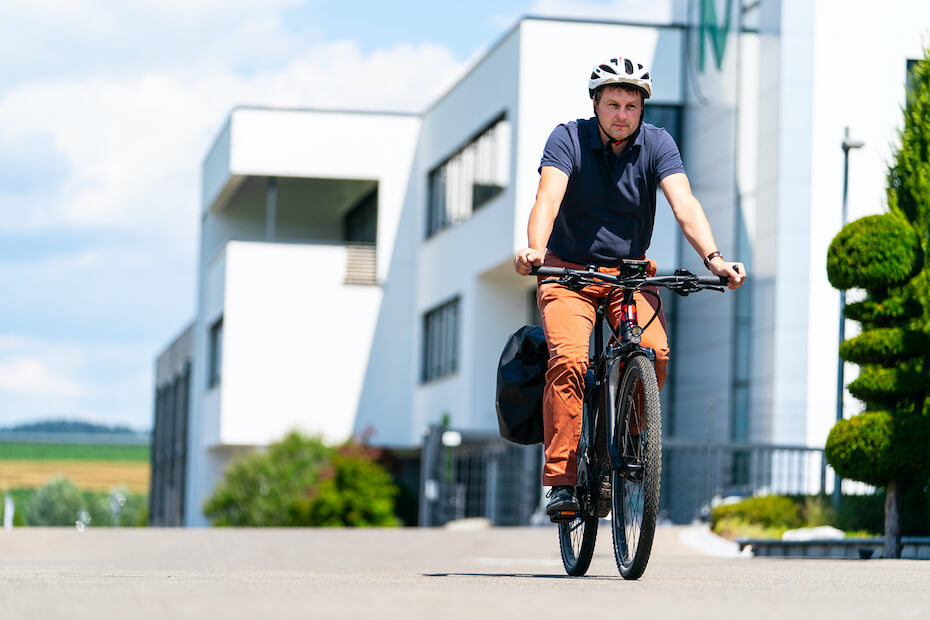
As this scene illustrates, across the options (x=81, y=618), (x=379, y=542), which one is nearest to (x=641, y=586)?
(x=81, y=618)

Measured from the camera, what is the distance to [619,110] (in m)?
7.11

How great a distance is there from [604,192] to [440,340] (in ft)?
98.9

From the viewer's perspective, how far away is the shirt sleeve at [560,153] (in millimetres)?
7109

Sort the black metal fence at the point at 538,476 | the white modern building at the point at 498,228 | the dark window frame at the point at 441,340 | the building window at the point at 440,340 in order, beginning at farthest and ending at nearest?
the building window at the point at 440,340 → the dark window frame at the point at 441,340 → the white modern building at the point at 498,228 → the black metal fence at the point at 538,476

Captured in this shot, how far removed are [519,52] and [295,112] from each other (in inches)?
412

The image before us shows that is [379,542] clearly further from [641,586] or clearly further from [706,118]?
[706,118]

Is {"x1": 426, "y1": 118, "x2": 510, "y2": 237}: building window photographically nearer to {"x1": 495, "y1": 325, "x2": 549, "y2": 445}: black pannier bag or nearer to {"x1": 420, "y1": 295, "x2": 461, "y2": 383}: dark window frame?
{"x1": 420, "y1": 295, "x2": 461, "y2": 383}: dark window frame

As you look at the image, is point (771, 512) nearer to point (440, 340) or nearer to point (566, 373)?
point (566, 373)

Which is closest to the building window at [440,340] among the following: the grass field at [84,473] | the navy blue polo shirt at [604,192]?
the navy blue polo shirt at [604,192]

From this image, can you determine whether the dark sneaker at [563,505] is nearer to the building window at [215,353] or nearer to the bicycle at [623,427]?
the bicycle at [623,427]

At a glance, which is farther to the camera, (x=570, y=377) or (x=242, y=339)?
(x=242, y=339)

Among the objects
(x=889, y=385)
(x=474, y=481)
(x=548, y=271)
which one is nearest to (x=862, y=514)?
(x=889, y=385)

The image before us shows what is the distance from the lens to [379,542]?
17312mm

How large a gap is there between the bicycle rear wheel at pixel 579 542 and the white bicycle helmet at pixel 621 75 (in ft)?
6.12
